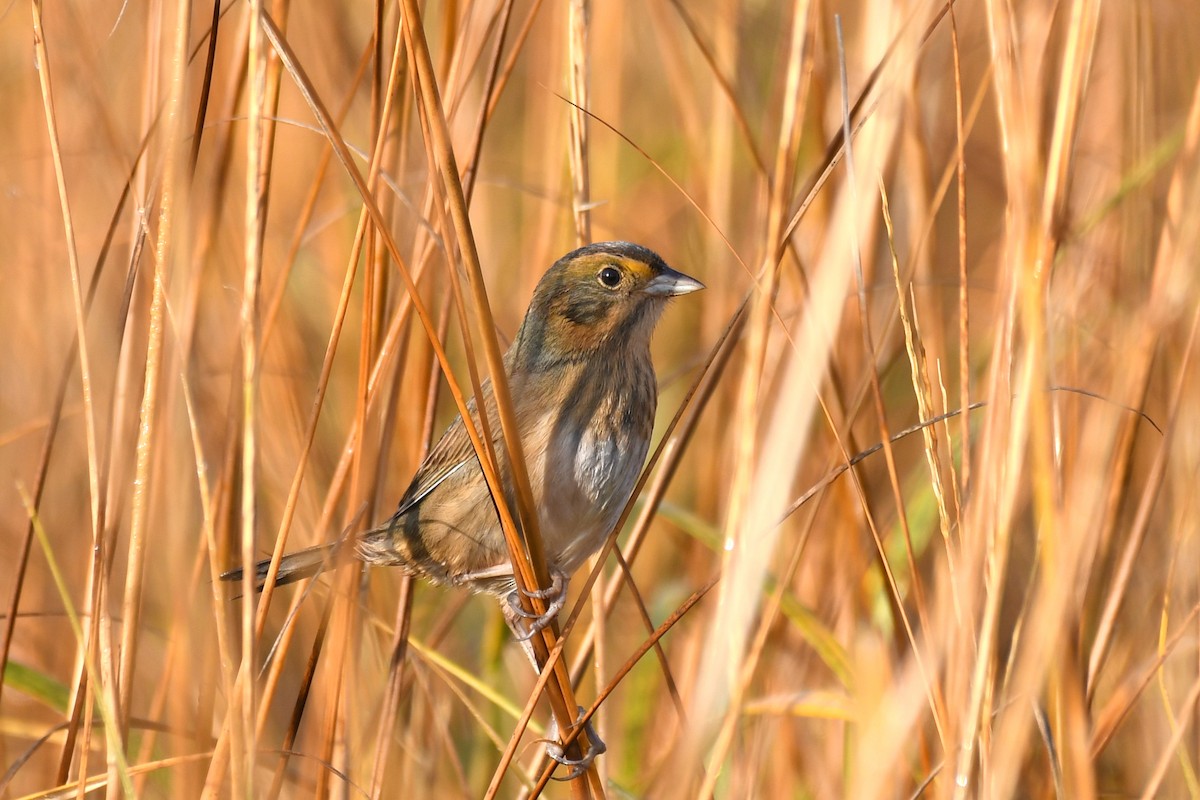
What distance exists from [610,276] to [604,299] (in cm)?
5

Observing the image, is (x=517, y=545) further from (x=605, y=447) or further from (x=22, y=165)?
(x=22, y=165)

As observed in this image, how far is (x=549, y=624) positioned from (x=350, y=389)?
1854mm

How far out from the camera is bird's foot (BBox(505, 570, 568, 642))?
2.05 m

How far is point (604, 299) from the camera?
2805mm

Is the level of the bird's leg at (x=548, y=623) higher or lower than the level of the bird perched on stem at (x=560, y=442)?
lower

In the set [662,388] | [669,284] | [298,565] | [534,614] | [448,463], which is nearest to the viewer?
[534,614]

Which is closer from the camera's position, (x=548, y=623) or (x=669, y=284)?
(x=548, y=623)

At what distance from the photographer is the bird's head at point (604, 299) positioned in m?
2.79

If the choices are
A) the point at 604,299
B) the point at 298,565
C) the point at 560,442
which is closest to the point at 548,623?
the point at 560,442

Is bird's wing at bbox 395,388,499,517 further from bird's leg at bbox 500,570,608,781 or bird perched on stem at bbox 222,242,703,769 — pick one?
bird's leg at bbox 500,570,608,781

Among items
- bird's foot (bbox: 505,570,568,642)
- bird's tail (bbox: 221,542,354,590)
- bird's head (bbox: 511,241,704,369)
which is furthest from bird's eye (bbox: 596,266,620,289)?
bird's tail (bbox: 221,542,354,590)

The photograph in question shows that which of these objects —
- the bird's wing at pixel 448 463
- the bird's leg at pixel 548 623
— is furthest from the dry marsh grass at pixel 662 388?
the bird's wing at pixel 448 463

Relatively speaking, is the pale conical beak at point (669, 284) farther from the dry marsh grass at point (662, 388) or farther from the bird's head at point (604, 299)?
the dry marsh grass at point (662, 388)

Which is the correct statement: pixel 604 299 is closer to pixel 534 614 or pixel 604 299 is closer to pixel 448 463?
pixel 448 463
